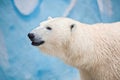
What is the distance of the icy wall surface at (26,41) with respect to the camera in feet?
14.4

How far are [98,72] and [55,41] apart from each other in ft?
1.66

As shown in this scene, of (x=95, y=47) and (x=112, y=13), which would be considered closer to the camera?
(x=95, y=47)

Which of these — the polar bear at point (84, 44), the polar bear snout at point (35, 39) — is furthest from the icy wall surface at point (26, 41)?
the polar bear snout at point (35, 39)

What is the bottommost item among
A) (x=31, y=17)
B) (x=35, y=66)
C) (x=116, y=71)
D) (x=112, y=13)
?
(x=116, y=71)

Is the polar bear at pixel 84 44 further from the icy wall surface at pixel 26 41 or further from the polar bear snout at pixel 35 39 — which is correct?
the icy wall surface at pixel 26 41

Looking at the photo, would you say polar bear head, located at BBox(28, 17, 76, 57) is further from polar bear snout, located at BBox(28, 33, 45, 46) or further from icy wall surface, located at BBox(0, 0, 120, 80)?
icy wall surface, located at BBox(0, 0, 120, 80)

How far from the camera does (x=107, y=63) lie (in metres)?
3.73

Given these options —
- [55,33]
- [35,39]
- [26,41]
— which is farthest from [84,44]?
[26,41]

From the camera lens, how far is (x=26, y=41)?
4.48 meters

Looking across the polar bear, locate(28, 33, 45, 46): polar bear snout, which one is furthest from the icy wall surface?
locate(28, 33, 45, 46): polar bear snout

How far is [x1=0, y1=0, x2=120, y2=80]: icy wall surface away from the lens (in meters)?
4.39

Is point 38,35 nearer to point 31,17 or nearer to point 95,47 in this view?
point 95,47

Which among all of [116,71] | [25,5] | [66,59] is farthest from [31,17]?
[116,71]

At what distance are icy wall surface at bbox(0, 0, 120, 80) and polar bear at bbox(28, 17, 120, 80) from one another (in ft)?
2.50
